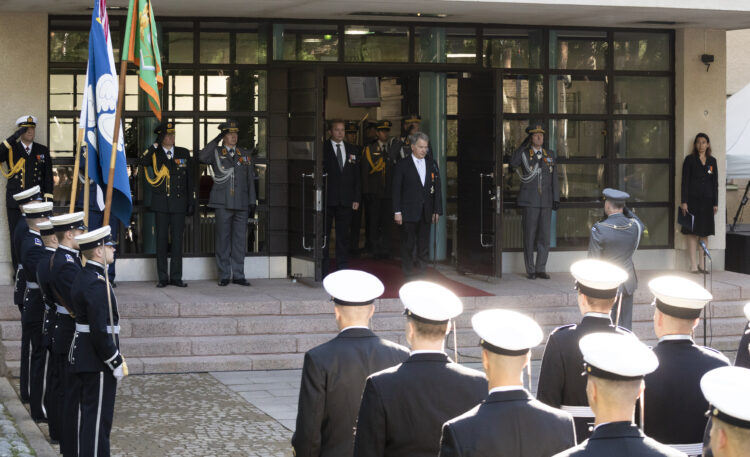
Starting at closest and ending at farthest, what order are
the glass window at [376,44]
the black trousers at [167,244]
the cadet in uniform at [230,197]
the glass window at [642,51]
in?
1. the black trousers at [167,244]
2. the cadet in uniform at [230,197]
3. the glass window at [376,44]
4. the glass window at [642,51]

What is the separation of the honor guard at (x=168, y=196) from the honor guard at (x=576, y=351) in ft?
30.0

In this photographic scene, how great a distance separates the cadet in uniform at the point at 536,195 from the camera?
15.7 meters

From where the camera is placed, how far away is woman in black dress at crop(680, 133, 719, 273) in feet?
53.8

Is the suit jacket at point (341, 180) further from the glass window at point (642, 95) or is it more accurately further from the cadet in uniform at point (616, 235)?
the cadet in uniform at point (616, 235)

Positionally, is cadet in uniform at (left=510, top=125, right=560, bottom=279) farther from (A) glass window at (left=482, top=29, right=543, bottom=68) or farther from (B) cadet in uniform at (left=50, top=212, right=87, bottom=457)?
(B) cadet in uniform at (left=50, top=212, right=87, bottom=457)

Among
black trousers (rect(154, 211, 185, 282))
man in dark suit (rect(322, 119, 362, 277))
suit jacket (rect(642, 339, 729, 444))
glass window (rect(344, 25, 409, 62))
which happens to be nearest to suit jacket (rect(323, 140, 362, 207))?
man in dark suit (rect(322, 119, 362, 277))

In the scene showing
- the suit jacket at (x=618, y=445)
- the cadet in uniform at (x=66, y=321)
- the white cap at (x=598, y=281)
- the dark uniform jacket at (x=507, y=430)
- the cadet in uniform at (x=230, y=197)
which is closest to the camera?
the suit jacket at (x=618, y=445)

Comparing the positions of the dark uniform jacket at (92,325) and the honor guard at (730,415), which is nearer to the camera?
the honor guard at (730,415)

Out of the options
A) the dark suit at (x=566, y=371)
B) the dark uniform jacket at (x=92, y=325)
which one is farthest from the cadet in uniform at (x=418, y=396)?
the dark uniform jacket at (x=92, y=325)

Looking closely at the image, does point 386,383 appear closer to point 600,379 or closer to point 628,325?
point 600,379

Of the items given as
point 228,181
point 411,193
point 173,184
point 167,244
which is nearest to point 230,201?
point 228,181

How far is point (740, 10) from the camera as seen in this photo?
48.6ft

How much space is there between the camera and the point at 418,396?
4.66m

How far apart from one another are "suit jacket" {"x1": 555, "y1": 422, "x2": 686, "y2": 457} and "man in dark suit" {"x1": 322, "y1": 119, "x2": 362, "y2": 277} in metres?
11.8
